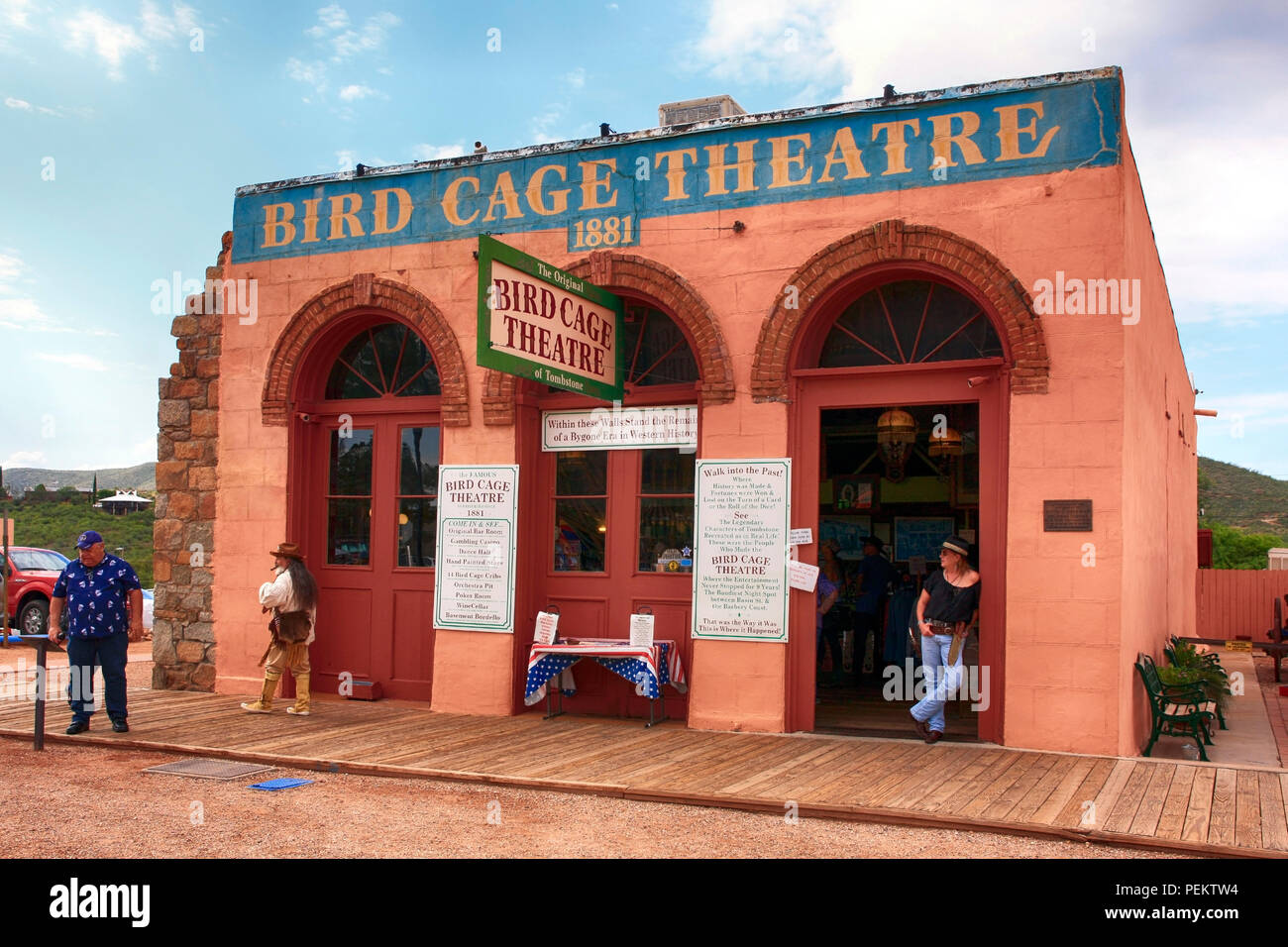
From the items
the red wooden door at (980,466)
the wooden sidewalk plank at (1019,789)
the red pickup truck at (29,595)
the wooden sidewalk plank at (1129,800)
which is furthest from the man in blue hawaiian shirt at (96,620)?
the red pickup truck at (29,595)

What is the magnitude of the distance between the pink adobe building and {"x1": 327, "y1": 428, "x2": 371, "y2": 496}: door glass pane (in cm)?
4

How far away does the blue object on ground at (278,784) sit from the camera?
7.72 metres

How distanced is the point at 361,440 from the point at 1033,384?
6.58 meters

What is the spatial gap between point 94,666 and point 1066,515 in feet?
26.0

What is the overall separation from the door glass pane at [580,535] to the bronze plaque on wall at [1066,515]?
12.6ft

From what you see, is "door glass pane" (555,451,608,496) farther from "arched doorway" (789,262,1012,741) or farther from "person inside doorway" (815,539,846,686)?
"person inside doorway" (815,539,846,686)

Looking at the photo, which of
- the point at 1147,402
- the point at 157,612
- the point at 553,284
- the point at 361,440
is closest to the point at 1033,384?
the point at 1147,402

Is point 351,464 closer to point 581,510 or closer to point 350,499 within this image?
point 350,499

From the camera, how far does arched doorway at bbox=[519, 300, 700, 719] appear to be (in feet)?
34.3

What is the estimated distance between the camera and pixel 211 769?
838cm

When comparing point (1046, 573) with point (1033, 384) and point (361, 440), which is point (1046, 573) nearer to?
point (1033, 384)

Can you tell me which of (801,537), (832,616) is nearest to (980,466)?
(801,537)

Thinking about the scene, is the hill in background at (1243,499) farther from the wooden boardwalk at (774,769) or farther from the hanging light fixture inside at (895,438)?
the wooden boardwalk at (774,769)

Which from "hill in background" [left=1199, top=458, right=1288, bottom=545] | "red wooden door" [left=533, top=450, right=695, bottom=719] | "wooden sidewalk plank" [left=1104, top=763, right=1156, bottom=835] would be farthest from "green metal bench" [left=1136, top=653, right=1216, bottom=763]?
"hill in background" [left=1199, top=458, right=1288, bottom=545]
